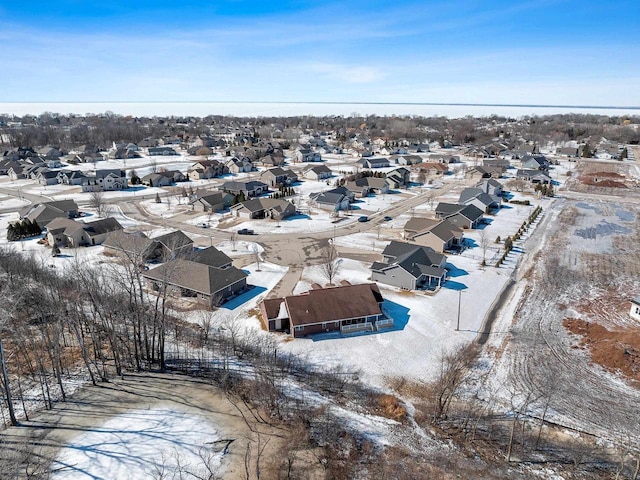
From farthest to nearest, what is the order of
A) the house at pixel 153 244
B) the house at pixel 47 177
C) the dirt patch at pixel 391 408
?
the house at pixel 47 177 < the house at pixel 153 244 < the dirt patch at pixel 391 408

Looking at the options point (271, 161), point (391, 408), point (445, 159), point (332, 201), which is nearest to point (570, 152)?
point (445, 159)

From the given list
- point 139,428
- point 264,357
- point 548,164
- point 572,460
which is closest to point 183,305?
point 264,357

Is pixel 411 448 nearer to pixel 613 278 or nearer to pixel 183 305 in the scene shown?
pixel 183 305

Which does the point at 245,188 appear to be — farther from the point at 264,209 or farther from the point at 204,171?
the point at 204,171

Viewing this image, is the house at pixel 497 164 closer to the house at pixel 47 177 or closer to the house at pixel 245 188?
the house at pixel 245 188

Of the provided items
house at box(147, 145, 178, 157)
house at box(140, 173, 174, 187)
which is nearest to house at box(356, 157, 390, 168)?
house at box(140, 173, 174, 187)

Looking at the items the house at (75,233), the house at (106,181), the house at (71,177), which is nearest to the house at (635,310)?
the house at (75,233)
